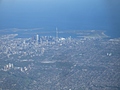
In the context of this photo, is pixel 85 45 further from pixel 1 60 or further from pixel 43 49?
pixel 1 60

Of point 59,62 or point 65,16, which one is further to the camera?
A: point 65,16

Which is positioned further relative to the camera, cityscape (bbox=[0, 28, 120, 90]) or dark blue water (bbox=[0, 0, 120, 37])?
dark blue water (bbox=[0, 0, 120, 37])

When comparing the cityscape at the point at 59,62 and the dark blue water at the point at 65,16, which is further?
the dark blue water at the point at 65,16

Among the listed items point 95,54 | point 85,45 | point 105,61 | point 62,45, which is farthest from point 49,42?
point 105,61
